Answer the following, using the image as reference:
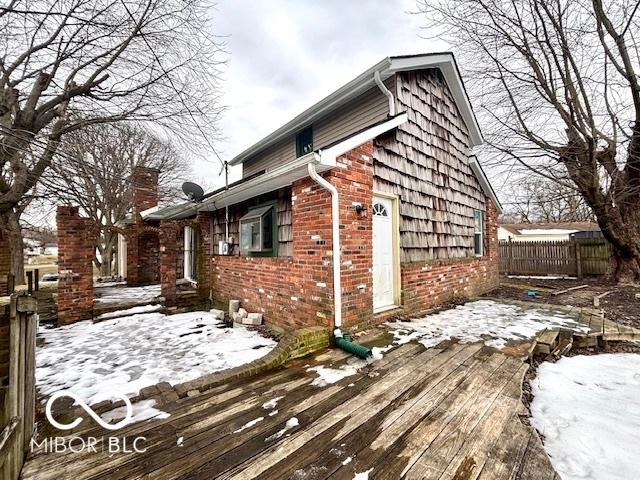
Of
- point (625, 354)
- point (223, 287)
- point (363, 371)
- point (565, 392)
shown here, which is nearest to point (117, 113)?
point (223, 287)

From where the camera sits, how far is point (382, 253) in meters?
5.11

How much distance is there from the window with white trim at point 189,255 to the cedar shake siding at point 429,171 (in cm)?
762

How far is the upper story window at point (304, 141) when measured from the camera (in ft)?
24.2

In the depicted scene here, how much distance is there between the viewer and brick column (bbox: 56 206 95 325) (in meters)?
5.90

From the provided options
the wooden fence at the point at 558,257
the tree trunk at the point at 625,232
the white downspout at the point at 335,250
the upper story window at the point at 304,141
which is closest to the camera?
the white downspout at the point at 335,250

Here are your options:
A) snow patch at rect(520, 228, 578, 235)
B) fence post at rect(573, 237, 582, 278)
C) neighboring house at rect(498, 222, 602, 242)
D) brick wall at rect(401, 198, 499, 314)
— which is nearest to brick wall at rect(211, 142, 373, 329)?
brick wall at rect(401, 198, 499, 314)

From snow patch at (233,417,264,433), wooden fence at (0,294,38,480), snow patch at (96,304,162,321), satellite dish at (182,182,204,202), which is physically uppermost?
satellite dish at (182,182,204,202)

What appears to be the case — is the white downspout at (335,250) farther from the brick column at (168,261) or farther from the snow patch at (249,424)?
the brick column at (168,261)

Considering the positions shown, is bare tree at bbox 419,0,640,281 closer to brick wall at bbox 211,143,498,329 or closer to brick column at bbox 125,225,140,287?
brick wall at bbox 211,143,498,329

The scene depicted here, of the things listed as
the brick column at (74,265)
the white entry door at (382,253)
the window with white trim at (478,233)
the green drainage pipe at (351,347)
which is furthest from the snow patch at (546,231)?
the brick column at (74,265)

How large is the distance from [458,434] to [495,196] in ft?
29.7

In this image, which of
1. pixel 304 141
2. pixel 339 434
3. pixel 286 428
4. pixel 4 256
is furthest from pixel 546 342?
pixel 4 256

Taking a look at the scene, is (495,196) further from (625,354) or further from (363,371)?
(363,371)

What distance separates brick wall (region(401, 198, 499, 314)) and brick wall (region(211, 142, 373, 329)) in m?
1.41
